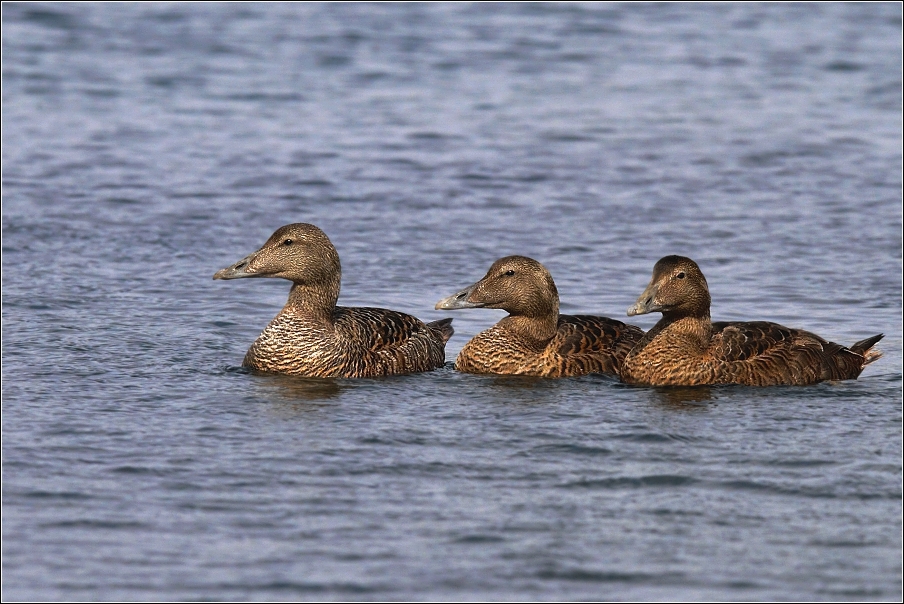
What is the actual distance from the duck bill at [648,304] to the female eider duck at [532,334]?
0.49 metres

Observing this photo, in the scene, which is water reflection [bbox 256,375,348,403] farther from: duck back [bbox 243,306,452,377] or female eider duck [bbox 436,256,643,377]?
female eider duck [bbox 436,256,643,377]

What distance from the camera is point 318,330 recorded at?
11.1 m

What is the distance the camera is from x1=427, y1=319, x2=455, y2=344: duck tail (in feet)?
39.7

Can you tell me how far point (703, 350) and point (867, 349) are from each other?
133cm

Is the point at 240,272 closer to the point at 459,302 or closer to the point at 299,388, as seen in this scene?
the point at 299,388

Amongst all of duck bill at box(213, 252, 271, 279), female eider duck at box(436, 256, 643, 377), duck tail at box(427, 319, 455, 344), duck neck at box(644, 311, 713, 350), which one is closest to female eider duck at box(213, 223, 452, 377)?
duck bill at box(213, 252, 271, 279)

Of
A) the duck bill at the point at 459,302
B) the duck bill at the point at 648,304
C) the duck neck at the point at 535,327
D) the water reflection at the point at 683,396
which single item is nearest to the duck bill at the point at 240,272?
the duck bill at the point at 459,302

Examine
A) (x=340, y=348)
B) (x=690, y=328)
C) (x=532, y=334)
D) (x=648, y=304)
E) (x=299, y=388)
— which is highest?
(x=648, y=304)

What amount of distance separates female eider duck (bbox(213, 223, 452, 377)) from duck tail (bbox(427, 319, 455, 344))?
0.56m


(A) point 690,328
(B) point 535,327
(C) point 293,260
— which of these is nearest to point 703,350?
(A) point 690,328

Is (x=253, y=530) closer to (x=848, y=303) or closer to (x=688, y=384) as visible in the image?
(x=688, y=384)

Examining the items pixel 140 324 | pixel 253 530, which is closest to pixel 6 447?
pixel 253 530

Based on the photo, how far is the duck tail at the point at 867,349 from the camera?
37.1ft

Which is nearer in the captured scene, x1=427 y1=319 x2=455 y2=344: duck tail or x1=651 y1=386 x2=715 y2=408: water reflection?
x1=651 y1=386 x2=715 y2=408: water reflection
